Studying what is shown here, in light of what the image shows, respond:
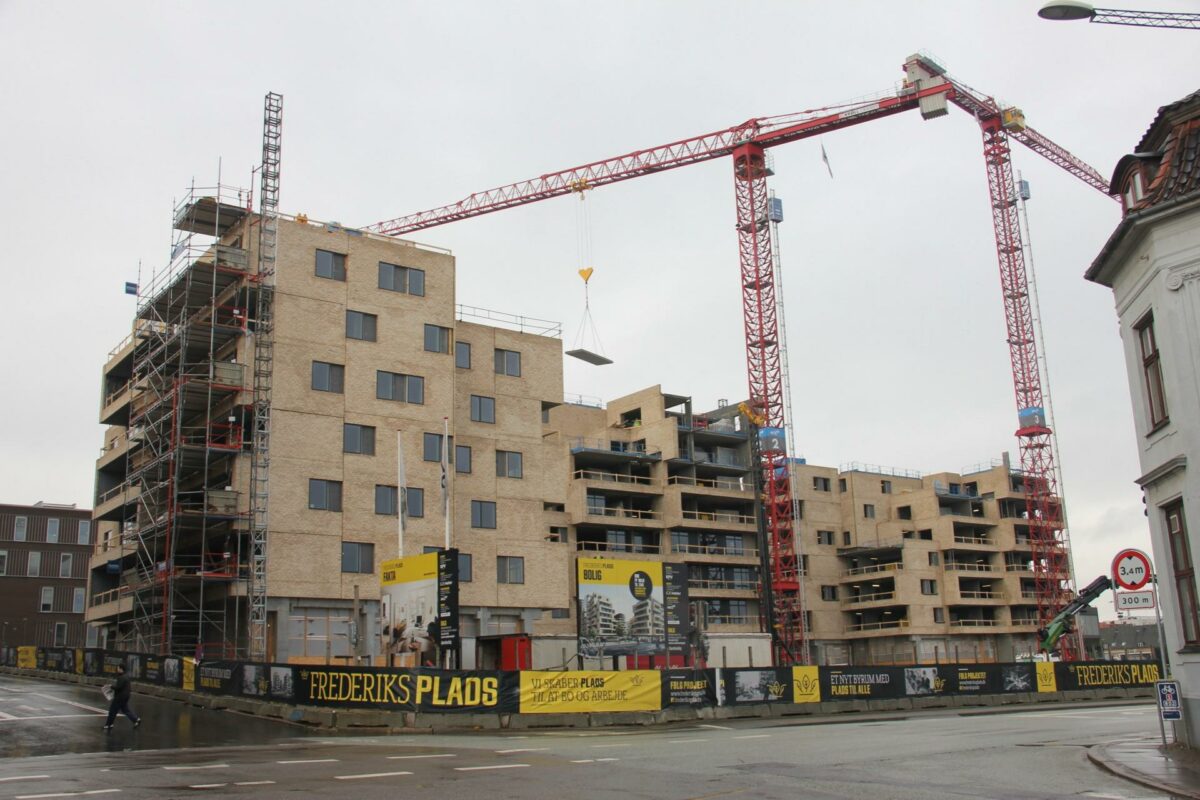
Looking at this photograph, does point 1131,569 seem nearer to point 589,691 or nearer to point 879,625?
point 589,691

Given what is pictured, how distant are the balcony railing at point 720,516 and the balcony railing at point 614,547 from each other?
13.9ft

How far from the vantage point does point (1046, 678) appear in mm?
48125

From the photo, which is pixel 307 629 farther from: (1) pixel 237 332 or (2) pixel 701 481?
(2) pixel 701 481

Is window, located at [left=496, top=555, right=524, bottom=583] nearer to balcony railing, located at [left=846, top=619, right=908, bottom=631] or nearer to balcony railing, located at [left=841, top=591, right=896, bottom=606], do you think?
balcony railing, located at [left=841, top=591, right=896, bottom=606]

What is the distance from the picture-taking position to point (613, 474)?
86375 mm

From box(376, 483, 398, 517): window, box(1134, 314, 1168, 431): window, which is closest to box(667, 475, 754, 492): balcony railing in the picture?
box(376, 483, 398, 517): window

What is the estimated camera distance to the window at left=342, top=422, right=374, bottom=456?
54406mm

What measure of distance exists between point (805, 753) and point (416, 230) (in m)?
82.9

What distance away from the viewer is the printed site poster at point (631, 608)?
4231 cm

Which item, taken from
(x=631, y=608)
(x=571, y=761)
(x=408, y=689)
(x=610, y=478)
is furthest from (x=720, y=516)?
(x=571, y=761)

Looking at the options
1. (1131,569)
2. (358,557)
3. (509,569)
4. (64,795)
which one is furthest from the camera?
(509,569)

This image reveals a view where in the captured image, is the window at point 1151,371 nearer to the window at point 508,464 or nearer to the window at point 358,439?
the window at point 358,439

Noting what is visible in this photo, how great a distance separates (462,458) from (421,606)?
20.5 meters

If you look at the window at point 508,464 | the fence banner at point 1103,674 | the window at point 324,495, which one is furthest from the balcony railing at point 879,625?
the window at point 324,495
